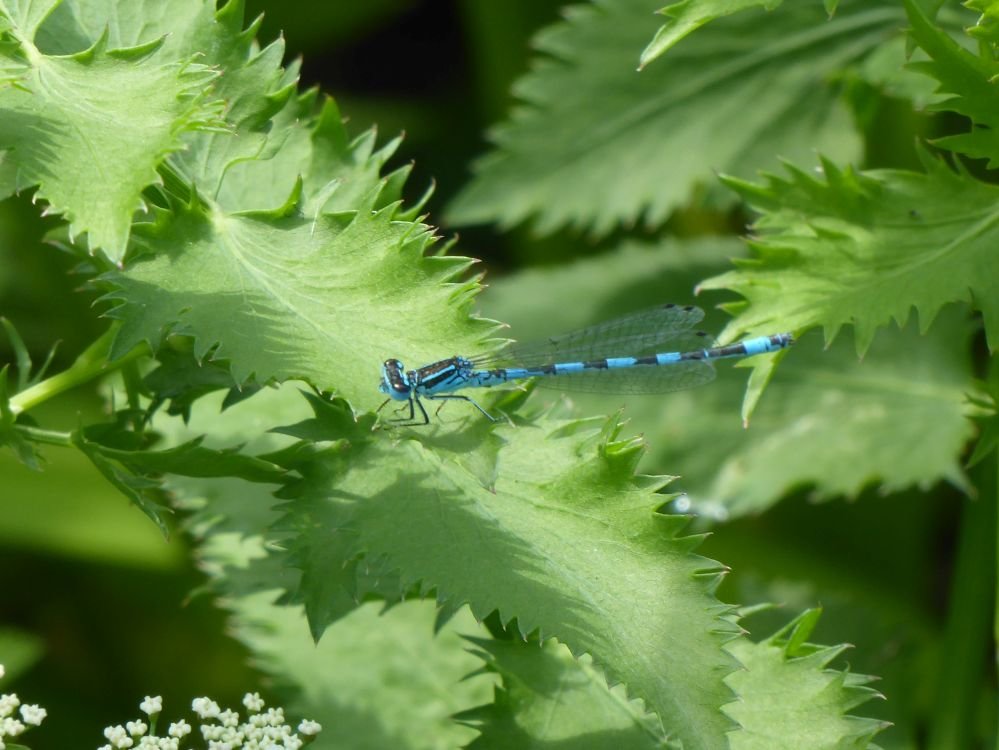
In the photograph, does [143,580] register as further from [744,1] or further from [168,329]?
[744,1]

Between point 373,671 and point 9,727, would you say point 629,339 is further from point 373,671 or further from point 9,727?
point 9,727

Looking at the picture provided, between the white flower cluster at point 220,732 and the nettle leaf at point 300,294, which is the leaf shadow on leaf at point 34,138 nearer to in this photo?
the nettle leaf at point 300,294

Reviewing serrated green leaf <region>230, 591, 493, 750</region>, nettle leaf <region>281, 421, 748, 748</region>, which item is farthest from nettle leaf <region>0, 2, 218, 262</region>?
serrated green leaf <region>230, 591, 493, 750</region>

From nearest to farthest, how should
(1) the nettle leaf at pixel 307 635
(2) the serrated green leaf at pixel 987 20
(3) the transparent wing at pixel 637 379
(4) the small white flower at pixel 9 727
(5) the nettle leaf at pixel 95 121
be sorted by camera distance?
(5) the nettle leaf at pixel 95 121, (4) the small white flower at pixel 9 727, (2) the serrated green leaf at pixel 987 20, (1) the nettle leaf at pixel 307 635, (3) the transparent wing at pixel 637 379

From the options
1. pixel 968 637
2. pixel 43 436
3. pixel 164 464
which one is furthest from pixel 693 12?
pixel 968 637

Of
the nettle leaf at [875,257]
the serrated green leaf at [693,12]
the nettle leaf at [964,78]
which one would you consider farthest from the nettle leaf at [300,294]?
the nettle leaf at [964,78]

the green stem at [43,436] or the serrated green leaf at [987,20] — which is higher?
the serrated green leaf at [987,20]
